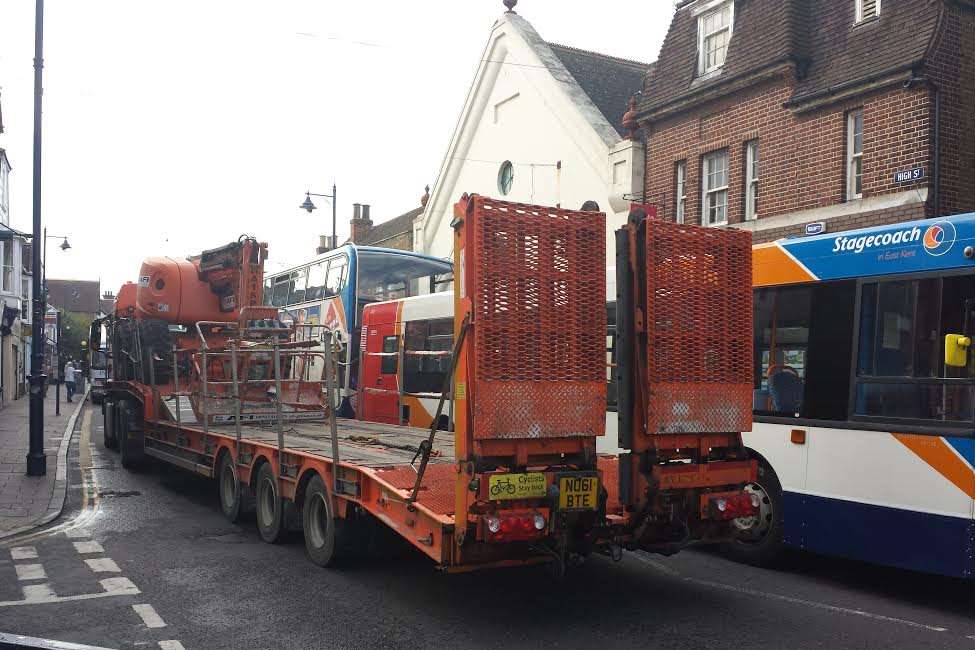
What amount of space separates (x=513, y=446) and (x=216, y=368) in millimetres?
8109

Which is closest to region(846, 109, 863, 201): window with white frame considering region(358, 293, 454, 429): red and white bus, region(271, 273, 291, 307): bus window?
region(358, 293, 454, 429): red and white bus

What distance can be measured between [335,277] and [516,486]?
45.8 feet

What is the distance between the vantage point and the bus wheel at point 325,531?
7449mm

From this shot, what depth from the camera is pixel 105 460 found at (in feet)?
52.4

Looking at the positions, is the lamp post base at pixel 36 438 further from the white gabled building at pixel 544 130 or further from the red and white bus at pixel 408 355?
the white gabled building at pixel 544 130

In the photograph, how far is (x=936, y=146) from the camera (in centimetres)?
1449

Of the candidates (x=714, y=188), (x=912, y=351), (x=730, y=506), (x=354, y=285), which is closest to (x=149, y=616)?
(x=730, y=506)

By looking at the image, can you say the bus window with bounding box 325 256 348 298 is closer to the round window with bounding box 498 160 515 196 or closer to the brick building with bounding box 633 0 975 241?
the brick building with bounding box 633 0 975 241

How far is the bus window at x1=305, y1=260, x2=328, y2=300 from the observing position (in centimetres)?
1980

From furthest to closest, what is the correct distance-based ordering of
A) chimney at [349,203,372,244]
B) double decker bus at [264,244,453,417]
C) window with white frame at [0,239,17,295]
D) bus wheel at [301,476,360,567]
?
chimney at [349,203,372,244] < window with white frame at [0,239,17,295] < double decker bus at [264,244,453,417] < bus wheel at [301,476,360,567]

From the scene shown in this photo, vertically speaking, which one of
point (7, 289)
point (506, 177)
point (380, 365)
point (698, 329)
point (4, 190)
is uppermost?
point (4, 190)

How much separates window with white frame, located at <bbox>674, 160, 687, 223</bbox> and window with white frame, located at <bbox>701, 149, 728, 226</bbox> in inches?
20.9

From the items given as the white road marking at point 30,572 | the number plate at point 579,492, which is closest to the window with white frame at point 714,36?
the number plate at point 579,492

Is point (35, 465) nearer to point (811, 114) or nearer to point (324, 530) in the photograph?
point (324, 530)
